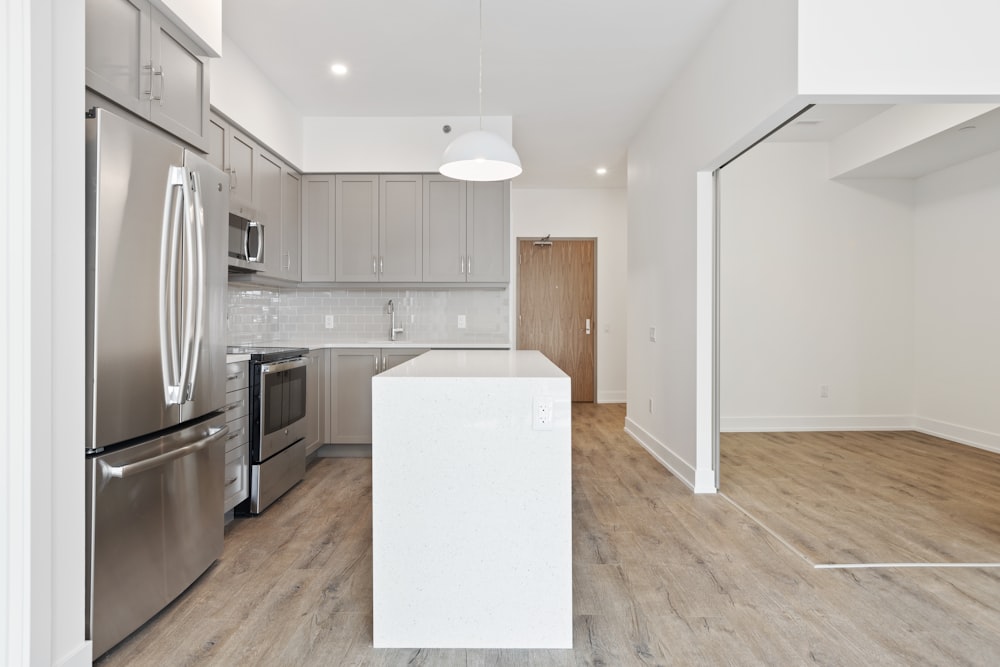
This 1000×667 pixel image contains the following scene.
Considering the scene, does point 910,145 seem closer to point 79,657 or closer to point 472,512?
point 472,512

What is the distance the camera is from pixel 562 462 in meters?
1.93

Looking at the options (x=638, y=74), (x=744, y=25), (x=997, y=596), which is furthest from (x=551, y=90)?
(x=997, y=596)

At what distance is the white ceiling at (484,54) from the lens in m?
3.14

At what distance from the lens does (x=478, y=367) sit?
86.9 inches

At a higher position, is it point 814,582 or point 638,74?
point 638,74

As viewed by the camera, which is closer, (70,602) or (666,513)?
(70,602)

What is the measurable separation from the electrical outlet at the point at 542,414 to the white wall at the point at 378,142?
11.1ft

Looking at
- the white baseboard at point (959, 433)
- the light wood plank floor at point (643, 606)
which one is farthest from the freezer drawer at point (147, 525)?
Result: the white baseboard at point (959, 433)

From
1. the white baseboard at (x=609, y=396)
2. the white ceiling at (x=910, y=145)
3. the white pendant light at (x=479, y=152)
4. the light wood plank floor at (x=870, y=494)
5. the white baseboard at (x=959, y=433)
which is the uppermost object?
the white ceiling at (x=910, y=145)

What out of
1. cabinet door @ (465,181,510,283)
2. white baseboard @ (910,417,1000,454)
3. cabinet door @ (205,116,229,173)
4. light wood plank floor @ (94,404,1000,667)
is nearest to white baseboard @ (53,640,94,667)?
light wood plank floor @ (94,404,1000,667)

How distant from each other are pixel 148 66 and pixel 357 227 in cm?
267

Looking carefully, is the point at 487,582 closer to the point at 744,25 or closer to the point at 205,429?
the point at 205,429

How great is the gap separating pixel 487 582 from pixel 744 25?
2.97m

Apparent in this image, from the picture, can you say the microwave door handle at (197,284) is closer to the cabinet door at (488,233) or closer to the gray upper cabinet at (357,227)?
the gray upper cabinet at (357,227)
